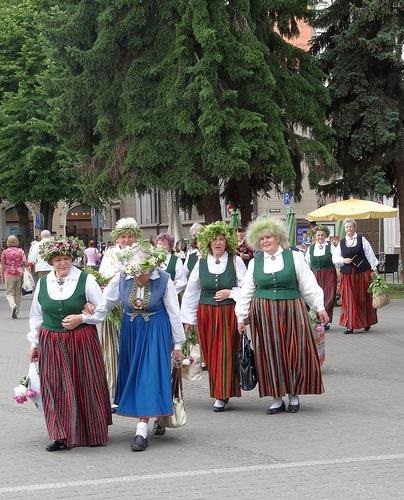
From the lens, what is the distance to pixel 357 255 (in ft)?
59.1

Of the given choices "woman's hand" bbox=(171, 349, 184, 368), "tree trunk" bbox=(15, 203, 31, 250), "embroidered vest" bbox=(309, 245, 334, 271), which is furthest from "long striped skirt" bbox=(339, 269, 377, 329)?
"tree trunk" bbox=(15, 203, 31, 250)

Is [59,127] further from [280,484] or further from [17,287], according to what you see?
[280,484]

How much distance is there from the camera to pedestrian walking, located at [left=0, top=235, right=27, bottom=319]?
2319 centimetres

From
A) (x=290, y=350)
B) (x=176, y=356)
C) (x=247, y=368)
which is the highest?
(x=176, y=356)

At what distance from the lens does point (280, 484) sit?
22.8 ft

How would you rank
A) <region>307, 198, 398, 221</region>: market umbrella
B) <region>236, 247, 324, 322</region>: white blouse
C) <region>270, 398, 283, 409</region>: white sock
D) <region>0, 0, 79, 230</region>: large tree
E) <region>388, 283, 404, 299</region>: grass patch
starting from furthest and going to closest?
1. <region>0, 0, 79, 230</region>: large tree
2. <region>388, 283, 404, 299</region>: grass patch
3. <region>307, 198, 398, 221</region>: market umbrella
4. <region>270, 398, 283, 409</region>: white sock
5. <region>236, 247, 324, 322</region>: white blouse

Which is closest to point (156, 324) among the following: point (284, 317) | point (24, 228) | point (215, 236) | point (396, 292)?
point (284, 317)

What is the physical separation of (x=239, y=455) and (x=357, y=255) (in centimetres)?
1040

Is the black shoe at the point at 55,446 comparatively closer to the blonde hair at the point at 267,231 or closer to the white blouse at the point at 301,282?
the white blouse at the point at 301,282

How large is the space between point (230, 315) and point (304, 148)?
1858 centimetres

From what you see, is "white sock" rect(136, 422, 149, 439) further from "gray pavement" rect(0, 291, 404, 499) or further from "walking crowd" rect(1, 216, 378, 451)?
"gray pavement" rect(0, 291, 404, 499)

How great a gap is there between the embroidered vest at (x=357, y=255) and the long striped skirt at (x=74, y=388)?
10.1 metres

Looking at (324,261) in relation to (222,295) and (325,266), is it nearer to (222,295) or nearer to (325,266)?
(325,266)

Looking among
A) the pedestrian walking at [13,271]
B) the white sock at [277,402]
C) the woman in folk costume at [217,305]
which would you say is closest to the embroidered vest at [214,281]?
the woman in folk costume at [217,305]
